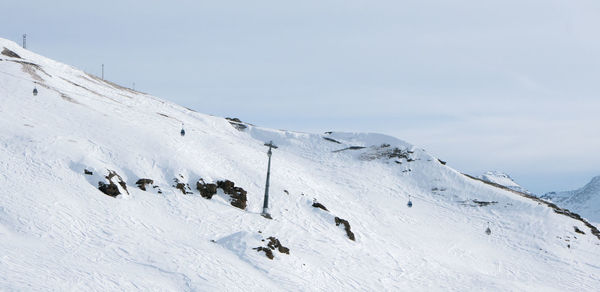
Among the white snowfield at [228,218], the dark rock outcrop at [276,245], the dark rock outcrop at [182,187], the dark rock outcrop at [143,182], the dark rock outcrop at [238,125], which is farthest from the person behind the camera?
the dark rock outcrop at [238,125]

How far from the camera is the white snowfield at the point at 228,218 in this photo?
2170 cm

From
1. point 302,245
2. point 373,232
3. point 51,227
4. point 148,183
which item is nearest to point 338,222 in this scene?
point 373,232

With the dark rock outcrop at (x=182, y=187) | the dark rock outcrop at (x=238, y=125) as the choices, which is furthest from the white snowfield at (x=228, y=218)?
the dark rock outcrop at (x=238, y=125)

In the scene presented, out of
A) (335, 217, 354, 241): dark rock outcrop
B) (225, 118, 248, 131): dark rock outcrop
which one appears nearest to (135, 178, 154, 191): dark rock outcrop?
(335, 217, 354, 241): dark rock outcrop

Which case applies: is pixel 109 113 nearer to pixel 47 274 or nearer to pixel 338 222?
pixel 338 222

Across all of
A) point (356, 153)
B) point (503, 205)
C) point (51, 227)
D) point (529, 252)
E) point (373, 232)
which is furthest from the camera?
point (356, 153)

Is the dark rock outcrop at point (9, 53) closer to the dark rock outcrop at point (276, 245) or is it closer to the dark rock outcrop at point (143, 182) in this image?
the dark rock outcrop at point (143, 182)

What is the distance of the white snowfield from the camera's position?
71.2 feet

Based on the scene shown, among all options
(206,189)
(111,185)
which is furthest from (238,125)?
(111,185)

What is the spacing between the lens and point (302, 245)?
101ft

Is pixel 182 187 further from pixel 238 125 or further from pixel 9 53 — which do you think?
pixel 9 53

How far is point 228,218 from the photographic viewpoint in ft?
101

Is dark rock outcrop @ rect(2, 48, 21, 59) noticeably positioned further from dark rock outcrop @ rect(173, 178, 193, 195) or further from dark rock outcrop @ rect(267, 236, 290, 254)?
dark rock outcrop @ rect(267, 236, 290, 254)

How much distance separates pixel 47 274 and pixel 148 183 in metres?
13.5
